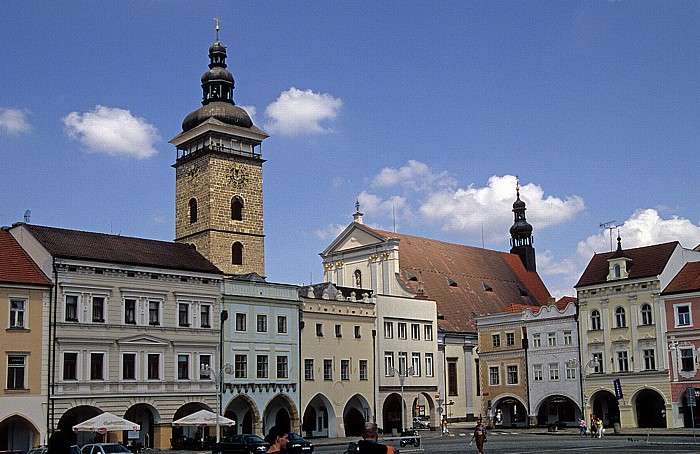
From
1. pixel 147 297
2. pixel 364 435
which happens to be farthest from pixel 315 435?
pixel 364 435

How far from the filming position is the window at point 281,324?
5806cm

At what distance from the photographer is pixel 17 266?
46562 mm

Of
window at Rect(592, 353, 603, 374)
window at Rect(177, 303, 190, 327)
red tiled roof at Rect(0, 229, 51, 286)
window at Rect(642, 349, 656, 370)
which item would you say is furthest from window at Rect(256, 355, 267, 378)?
window at Rect(642, 349, 656, 370)

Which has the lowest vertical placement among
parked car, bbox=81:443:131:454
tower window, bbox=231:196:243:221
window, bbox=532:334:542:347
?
parked car, bbox=81:443:131:454

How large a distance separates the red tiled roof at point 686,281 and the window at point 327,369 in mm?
21934

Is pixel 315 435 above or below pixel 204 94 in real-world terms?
below

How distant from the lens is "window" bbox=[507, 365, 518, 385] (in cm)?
7075

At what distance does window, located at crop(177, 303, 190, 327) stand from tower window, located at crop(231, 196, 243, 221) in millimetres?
16913

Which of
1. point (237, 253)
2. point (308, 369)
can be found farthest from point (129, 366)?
point (237, 253)

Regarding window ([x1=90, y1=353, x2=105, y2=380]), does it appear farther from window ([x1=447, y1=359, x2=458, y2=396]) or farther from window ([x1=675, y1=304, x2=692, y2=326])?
window ([x1=675, y1=304, x2=692, y2=326])

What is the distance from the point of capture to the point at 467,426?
2862 inches

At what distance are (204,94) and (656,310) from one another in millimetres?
35777

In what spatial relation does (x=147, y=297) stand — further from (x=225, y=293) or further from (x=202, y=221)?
(x=202, y=221)

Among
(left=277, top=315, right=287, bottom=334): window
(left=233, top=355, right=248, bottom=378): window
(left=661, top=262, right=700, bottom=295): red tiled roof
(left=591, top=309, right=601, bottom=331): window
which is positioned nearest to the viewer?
(left=233, top=355, right=248, bottom=378): window
